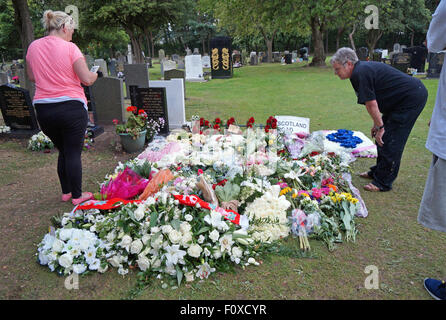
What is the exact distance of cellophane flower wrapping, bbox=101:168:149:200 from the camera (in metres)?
3.63

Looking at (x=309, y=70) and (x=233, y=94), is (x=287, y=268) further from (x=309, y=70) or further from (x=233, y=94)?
(x=309, y=70)

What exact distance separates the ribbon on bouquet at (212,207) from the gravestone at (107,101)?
17.9 feet

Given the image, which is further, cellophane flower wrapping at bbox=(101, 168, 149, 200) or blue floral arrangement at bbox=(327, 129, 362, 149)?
blue floral arrangement at bbox=(327, 129, 362, 149)

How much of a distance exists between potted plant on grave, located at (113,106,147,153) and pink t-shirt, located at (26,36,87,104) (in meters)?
2.66

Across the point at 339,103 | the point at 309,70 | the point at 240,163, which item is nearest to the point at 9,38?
the point at 309,70

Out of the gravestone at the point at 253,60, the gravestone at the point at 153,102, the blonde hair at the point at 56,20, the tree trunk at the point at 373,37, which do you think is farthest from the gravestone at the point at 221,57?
the tree trunk at the point at 373,37

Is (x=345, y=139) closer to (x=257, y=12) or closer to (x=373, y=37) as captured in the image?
(x=257, y=12)

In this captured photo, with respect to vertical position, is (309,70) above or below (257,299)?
above

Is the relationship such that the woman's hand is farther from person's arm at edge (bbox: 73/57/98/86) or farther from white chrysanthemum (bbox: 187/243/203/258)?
person's arm at edge (bbox: 73/57/98/86)

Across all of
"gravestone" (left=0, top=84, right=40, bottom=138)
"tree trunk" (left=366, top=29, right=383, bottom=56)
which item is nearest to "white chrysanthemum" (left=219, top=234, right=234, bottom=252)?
"gravestone" (left=0, top=84, right=40, bottom=138)

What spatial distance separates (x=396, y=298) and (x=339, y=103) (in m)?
8.90

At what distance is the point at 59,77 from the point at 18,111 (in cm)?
467

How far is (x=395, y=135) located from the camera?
419cm

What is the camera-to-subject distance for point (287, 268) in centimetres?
296
